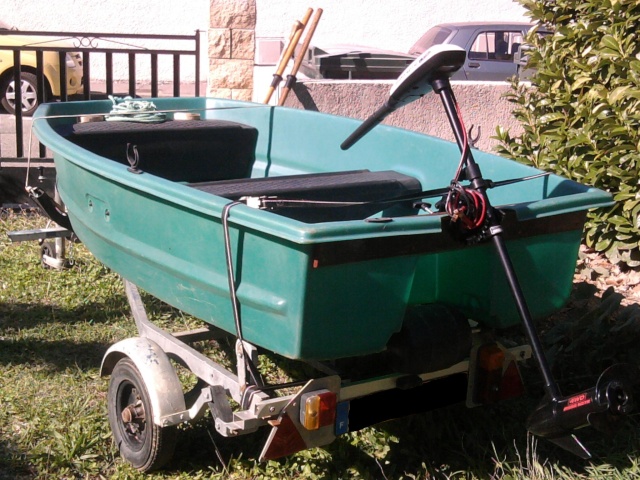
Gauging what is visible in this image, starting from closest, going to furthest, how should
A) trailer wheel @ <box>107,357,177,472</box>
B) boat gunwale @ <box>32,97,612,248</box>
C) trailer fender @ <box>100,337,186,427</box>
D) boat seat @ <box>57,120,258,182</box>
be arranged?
1. boat gunwale @ <box>32,97,612,248</box>
2. trailer fender @ <box>100,337,186,427</box>
3. trailer wheel @ <box>107,357,177,472</box>
4. boat seat @ <box>57,120,258,182</box>

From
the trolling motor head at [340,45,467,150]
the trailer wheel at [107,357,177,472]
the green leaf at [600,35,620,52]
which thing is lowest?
the trailer wheel at [107,357,177,472]

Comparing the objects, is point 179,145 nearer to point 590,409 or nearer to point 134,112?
point 134,112

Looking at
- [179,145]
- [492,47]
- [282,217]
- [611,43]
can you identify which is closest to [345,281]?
[282,217]

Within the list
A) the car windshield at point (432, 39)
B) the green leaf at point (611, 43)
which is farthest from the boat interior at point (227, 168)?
the car windshield at point (432, 39)

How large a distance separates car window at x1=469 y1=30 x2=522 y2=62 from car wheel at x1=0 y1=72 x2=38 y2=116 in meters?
6.12

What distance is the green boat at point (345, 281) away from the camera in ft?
8.75

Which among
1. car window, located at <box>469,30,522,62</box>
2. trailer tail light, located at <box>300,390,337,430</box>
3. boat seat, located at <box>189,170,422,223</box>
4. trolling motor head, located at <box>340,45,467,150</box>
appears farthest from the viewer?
car window, located at <box>469,30,522,62</box>

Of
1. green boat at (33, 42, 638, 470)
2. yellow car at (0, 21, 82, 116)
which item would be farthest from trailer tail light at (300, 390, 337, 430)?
yellow car at (0, 21, 82, 116)

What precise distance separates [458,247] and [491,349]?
50cm

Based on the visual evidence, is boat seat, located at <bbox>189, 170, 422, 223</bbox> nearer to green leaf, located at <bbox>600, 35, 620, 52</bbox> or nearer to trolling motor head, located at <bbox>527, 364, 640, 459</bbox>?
trolling motor head, located at <bbox>527, 364, 640, 459</bbox>

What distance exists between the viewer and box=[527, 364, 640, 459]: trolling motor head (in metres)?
2.64

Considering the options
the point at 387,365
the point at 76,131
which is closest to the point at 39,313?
the point at 76,131

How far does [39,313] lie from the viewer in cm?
472

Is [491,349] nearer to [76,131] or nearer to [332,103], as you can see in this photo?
[76,131]
